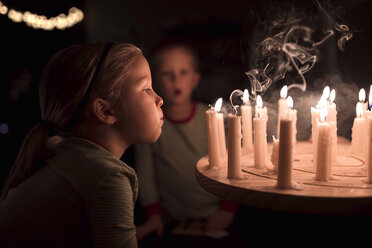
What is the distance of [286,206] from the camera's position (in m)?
1.02

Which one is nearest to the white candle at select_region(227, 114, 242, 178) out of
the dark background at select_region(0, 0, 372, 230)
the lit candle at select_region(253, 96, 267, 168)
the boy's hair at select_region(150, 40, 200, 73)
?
the lit candle at select_region(253, 96, 267, 168)

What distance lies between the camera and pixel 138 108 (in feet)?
4.18

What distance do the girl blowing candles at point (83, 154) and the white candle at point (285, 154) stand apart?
1.60ft

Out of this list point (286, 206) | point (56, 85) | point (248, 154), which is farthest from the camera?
point (248, 154)

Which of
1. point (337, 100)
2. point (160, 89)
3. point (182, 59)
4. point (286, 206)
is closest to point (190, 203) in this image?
point (160, 89)

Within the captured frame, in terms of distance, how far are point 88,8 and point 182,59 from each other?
1.11 metres

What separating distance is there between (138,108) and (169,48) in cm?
134

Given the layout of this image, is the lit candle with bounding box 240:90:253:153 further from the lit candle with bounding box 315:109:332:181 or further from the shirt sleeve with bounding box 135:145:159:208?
the shirt sleeve with bounding box 135:145:159:208

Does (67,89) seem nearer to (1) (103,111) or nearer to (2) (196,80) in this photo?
(1) (103,111)

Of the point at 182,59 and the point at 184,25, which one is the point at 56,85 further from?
the point at 184,25

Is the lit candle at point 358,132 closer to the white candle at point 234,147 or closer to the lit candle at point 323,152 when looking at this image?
the lit candle at point 323,152

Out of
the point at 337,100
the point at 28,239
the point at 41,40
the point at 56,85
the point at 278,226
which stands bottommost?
the point at 278,226

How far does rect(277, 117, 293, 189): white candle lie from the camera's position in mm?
1067

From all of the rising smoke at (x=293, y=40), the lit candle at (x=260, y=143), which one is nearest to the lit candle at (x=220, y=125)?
the lit candle at (x=260, y=143)
